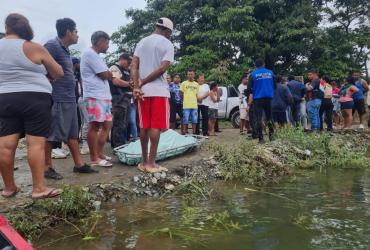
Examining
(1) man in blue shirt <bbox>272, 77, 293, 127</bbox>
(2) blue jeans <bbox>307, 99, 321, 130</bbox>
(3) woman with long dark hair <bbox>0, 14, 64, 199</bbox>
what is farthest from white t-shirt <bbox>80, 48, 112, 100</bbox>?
(2) blue jeans <bbox>307, 99, 321, 130</bbox>

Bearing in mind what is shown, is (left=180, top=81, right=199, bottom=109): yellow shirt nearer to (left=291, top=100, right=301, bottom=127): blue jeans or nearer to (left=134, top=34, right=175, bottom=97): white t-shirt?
(left=291, top=100, right=301, bottom=127): blue jeans

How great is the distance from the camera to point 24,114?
13.1ft

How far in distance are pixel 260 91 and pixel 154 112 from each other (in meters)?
3.79

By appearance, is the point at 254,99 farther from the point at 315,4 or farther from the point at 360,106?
the point at 315,4

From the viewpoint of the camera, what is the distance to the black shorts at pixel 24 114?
13.0 feet

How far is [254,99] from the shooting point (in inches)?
339

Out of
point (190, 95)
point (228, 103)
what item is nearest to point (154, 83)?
point (190, 95)

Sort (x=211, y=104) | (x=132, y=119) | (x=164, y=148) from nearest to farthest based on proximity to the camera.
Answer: (x=164, y=148) < (x=132, y=119) < (x=211, y=104)

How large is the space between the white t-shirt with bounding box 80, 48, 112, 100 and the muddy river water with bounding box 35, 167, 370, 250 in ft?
5.22

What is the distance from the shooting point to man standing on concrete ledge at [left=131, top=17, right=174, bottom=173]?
5250 millimetres

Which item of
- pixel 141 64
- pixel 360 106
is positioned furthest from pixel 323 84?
pixel 141 64

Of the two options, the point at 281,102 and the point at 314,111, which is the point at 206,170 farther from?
the point at 314,111

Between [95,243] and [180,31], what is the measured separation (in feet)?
61.9

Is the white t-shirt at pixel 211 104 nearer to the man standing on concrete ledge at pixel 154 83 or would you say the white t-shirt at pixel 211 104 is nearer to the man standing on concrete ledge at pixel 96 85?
the man standing on concrete ledge at pixel 96 85
